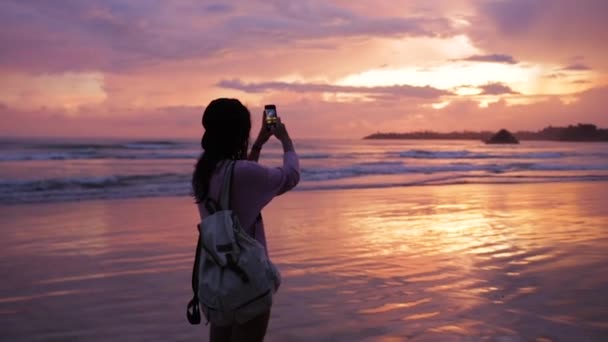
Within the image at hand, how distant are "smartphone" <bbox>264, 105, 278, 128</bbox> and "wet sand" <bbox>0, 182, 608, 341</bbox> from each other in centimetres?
204

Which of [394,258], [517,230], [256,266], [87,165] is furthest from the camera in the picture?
[87,165]

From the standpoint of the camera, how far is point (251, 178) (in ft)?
7.68

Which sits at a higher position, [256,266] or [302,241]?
[256,266]

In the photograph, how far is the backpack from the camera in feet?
7.44

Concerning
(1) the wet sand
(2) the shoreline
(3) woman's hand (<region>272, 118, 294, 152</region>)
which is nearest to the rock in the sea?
(2) the shoreline

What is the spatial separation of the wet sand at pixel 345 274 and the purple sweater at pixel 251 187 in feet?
6.43

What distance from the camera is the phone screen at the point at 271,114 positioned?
8.62 ft

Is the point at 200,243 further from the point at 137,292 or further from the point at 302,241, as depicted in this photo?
the point at 302,241

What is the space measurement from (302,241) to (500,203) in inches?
241

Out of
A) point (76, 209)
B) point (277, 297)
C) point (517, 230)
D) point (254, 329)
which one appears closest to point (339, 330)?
point (277, 297)

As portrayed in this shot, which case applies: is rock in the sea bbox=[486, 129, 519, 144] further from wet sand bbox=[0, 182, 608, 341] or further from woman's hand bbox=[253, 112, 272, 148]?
woman's hand bbox=[253, 112, 272, 148]

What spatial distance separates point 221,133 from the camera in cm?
242

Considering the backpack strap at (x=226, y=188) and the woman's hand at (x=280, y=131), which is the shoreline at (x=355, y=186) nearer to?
the woman's hand at (x=280, y=131)

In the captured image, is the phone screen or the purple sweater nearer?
the purple sweater
